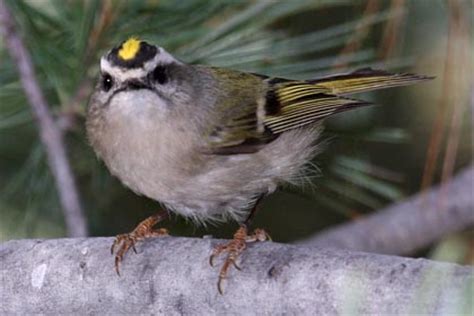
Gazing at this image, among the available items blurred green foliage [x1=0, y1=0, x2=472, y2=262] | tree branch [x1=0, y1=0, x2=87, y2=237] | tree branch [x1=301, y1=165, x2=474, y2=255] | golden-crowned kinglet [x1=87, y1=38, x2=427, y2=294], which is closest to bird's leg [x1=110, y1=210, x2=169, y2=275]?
golden-crowned kinglet [x1=87, y1=38, x2=427, y2=294]

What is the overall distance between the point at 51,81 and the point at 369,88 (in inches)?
26.0

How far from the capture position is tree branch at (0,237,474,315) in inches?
44.8

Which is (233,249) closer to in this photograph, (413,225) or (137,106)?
(137,106)

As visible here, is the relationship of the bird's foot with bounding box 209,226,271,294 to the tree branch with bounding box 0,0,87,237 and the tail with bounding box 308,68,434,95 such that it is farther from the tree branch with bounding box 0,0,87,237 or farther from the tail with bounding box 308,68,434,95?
the tail with bounding box 308,68,434,95

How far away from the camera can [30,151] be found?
92.1 inches

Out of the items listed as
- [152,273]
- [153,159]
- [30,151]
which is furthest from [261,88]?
[152,273]

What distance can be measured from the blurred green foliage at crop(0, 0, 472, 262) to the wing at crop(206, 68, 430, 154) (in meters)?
0.06

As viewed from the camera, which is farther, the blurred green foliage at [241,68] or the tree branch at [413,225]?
the tree branch at [413,225]

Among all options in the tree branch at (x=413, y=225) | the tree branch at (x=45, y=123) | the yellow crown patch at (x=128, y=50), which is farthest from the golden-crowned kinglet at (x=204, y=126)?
the tree branch at (x=413, y=225)

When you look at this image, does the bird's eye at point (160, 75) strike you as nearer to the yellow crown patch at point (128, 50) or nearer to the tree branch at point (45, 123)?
the yellow crown patch at point (128, 50)

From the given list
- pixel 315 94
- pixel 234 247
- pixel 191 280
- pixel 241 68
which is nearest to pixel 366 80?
pixel 315 94

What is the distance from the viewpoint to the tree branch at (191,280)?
114 centimetres

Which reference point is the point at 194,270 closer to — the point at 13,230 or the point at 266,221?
the point at 13,230

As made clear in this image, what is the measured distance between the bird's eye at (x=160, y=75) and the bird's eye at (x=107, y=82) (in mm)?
77
